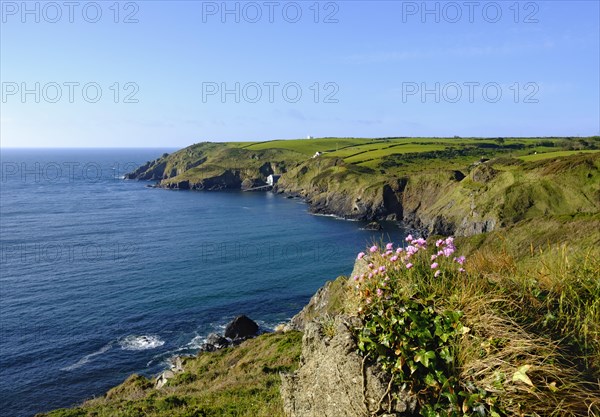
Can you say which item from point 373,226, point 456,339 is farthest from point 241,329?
point 373,226

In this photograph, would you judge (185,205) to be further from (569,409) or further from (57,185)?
(569,409)

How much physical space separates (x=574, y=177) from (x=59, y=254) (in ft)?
278

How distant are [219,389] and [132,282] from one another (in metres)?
41.1

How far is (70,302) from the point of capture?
4891 centimetres

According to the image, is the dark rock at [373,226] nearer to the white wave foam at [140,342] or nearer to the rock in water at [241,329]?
the rock in water at [241,329]

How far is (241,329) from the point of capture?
132ft

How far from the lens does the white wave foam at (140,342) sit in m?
39.5

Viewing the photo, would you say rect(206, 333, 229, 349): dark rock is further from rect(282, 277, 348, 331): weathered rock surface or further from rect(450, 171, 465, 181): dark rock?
rect(450, 171, 465, 181): dark rock

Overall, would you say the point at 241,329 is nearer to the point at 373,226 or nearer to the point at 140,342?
the point at 140,342

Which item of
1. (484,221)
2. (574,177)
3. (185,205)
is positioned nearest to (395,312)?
(484,221)

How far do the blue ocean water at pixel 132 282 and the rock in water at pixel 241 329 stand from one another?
7.32 feet

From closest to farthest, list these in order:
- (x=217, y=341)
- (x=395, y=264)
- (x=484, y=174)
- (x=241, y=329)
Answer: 1. (x=395, y=264)
2. (x=217, y=341)
3. (x=241, y=329)
4. (x=484, y=174)

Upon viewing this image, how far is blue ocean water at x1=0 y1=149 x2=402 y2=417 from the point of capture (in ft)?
121

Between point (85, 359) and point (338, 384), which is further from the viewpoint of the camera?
point (85, 359)
